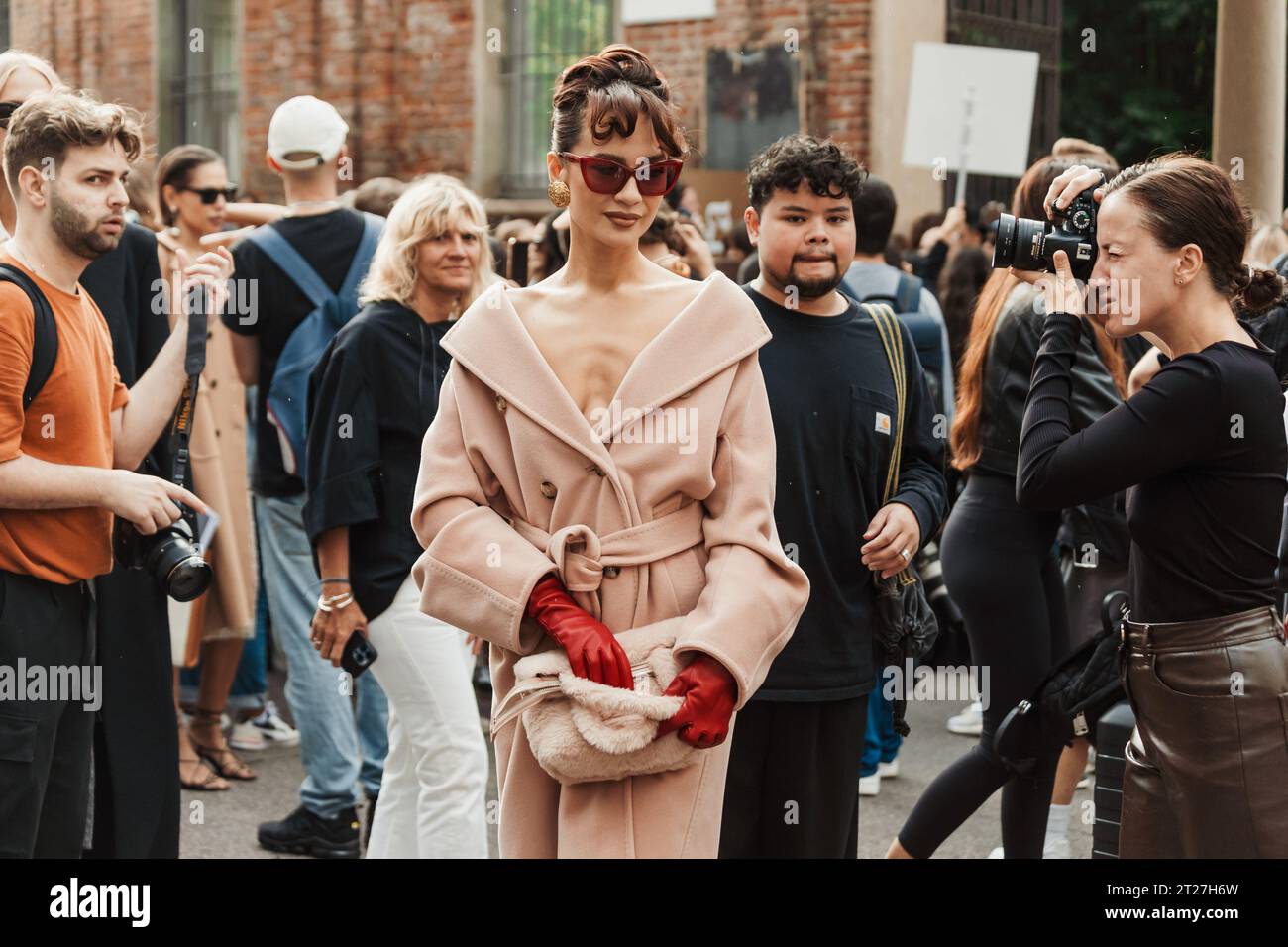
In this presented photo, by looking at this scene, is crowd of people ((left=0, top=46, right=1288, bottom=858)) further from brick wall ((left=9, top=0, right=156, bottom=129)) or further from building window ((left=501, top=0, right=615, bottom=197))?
brick wall ((left=9, top=0, right=156, bottom=129))

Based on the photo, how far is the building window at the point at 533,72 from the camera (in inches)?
536

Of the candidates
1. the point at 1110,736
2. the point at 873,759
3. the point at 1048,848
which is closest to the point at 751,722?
the point at 1110,736

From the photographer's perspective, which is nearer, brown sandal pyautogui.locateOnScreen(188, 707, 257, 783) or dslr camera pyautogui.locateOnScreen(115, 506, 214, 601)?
dslr camera pyautogui.locateOnScreen(115, 506, 214, 601)

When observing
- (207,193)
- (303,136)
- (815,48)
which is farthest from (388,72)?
(303,136)

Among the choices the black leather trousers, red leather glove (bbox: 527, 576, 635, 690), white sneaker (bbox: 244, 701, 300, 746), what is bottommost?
white sneaker (bbox: 244, 701, 300, 746)

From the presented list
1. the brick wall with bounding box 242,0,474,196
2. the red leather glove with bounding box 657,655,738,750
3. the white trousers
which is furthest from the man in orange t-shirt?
the brick wall with bounding box 242,0,474,196

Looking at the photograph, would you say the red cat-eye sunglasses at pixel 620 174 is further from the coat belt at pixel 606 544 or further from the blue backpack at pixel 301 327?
the blue backpack at pixel 301 327

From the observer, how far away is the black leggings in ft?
15.9

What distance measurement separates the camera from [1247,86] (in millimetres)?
7199

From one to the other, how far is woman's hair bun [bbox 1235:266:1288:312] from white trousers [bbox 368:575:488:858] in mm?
2358

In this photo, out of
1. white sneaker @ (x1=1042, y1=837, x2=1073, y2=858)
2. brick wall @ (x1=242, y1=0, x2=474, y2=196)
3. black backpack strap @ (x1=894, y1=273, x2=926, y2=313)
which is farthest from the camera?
brick wall @ (x1=242, y1=0, x2=474, y2=196)

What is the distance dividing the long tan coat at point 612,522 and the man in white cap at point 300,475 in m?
2.91

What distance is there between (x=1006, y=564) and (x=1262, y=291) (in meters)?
1.44
